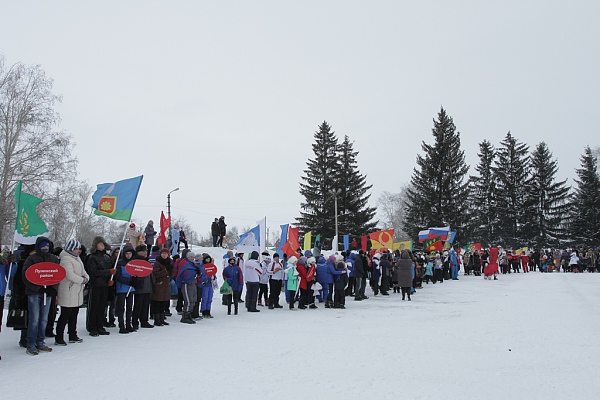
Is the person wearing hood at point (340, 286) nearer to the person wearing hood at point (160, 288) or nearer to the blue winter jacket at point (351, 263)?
the blue winter jacket at point (351, 263)

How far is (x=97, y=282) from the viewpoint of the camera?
9391mm

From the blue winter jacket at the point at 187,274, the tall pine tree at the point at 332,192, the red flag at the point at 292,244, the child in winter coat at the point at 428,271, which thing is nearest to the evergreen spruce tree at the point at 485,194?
the tall pine tree at the point at 332,192

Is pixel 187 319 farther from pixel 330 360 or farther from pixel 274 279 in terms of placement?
pixel 330 360

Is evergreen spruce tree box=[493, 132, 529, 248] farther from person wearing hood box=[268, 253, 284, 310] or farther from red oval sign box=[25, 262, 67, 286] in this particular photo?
red oval sign box=[25, 262, 67, 286]

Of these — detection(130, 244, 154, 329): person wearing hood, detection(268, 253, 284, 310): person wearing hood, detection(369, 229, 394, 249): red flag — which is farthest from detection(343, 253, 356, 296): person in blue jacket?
detection(130, 244, 154, 329): person wearing hood

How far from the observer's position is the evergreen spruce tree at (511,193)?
174ft

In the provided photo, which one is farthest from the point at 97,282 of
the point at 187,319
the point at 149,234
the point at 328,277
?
the point at 149,234

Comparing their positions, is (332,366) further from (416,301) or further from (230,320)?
(416,301)

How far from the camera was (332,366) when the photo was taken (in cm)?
690

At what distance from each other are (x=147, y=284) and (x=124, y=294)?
537mm

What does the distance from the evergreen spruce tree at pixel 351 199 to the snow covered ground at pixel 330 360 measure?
3410 centimetres

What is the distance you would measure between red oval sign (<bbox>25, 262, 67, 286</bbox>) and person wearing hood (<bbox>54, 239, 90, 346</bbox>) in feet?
1.50

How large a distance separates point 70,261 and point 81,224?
5057 centimetres

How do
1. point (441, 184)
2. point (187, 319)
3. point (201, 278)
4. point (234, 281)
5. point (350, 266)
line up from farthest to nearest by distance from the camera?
Result: point (441, 184) → point (350, 266) → point (234, 281) → point (201, 278) → point (187, 319)
